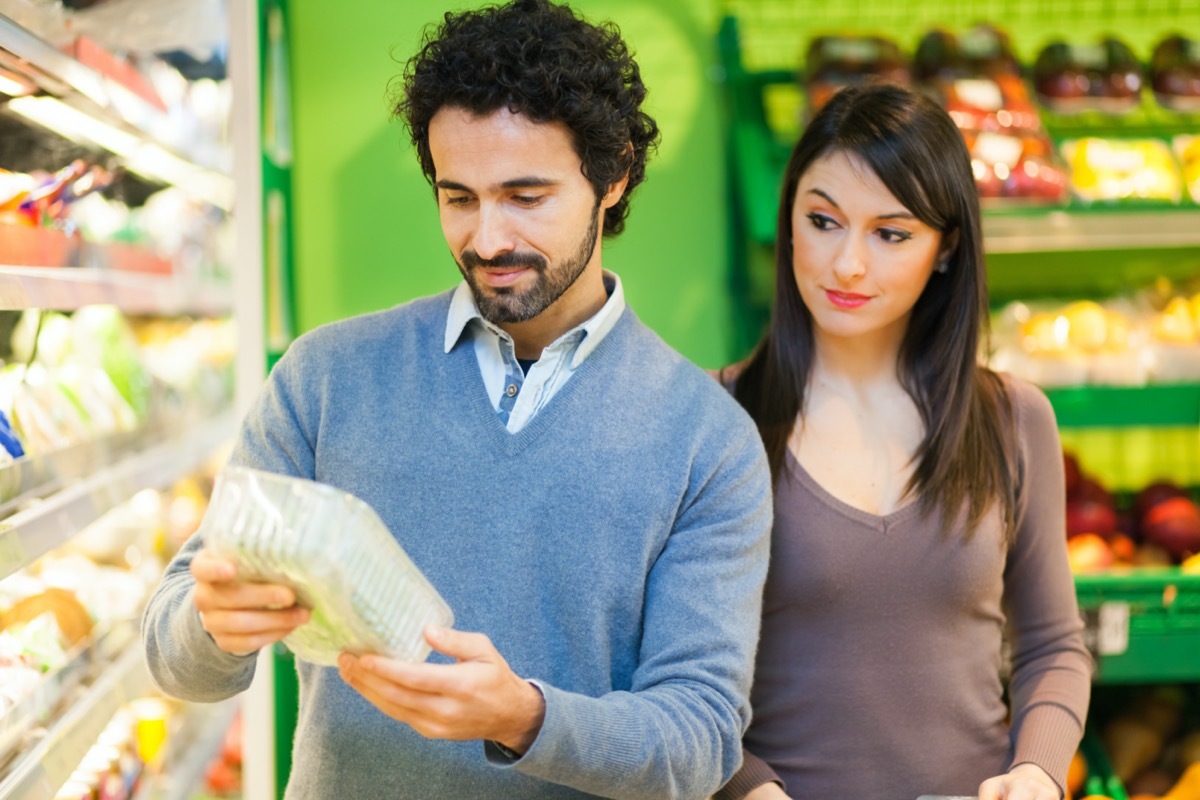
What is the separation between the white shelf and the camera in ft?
8.48

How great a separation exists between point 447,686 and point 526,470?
0.38 meters

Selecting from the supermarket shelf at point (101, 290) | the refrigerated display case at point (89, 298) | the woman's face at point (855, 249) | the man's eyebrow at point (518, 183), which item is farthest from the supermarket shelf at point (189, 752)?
the woman's face at point (855, 249)

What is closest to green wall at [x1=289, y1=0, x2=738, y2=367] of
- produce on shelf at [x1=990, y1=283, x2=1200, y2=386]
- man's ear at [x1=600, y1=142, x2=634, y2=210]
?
produce on shelf at [x1=990, y1=283, x2=1200, y2=386]

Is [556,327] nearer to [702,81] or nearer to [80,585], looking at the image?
[80,585]

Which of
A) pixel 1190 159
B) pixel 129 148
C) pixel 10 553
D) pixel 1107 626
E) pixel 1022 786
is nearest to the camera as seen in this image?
pixel 10 553

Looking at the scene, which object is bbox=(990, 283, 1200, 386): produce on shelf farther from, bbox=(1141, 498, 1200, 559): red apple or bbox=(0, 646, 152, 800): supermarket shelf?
bbox=(0, 646, 152, 800): supermarket shelf

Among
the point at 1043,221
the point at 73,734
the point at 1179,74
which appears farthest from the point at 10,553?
the point at 1179,74

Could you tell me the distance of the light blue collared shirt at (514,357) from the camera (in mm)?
1553

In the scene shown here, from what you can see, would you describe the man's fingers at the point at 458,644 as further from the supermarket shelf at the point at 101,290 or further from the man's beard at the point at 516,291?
the supermarket shelf at the point at 101,290

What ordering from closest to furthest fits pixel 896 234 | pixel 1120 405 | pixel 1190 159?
pixel 896 234, pixel 1120 405, pixel 1190 159

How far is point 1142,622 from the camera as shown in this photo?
243 centimetres

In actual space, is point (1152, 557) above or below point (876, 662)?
below

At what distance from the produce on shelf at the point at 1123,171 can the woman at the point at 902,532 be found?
1035mm

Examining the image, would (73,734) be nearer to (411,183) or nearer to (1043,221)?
(411,183)
